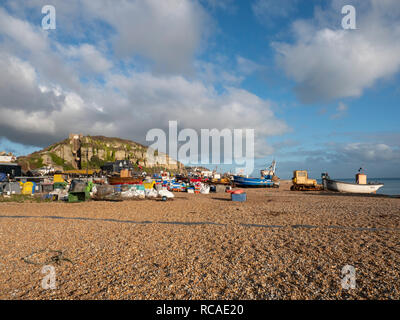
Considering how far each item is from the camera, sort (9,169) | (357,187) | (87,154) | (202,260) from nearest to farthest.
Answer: (202,260), (357,187), (9,169), (87,154)

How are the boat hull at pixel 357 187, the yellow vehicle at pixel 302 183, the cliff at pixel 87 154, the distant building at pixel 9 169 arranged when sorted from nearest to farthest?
the boat hull at pixel 357 187, the yellow vehicle at pixel 302 183, the distant building at pixel 9 169, the cliff at pixel 87 154

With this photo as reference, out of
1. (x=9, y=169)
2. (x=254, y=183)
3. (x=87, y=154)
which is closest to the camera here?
(x=9, y=169)

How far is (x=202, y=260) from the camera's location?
7.20 meters

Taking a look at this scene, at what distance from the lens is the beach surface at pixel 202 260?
17.6 feet

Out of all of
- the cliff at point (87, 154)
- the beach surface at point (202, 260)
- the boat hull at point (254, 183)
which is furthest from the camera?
the cliff at point (87, 154)

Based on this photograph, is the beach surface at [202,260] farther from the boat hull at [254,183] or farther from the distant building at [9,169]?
the distant building at [9,169]

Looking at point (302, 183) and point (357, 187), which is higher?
point (302, 183)

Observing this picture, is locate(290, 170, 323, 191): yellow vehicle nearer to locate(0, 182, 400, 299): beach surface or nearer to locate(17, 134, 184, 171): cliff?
locate(0, 182, 400, 299): beach surface

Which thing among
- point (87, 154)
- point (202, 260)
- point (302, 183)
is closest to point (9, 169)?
point (202, 260)

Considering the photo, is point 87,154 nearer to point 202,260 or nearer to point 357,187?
point 357,187

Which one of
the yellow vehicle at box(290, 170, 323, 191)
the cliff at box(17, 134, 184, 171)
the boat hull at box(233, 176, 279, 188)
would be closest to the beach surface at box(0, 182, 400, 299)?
the yellow vehicle at box(290, 170, 323, 191)

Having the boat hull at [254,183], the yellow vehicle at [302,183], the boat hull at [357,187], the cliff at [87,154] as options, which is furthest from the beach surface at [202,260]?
the cliff at [87,154]
